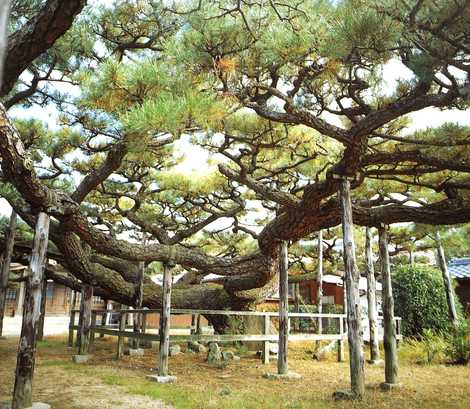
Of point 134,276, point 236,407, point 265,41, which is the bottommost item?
point 236,407

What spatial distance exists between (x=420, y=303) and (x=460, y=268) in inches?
294

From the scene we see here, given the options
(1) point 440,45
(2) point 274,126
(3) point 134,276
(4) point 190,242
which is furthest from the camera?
(4) point 190,242

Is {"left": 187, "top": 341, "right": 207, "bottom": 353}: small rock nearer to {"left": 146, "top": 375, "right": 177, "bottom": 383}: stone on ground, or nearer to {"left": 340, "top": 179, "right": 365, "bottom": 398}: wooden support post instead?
{"left": 146, "top": 375, "right": 177, "bottom": 383}: stone on ground

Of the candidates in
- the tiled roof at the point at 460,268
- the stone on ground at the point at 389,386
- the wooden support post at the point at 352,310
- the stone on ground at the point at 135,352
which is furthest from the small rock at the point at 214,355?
the tiled roof at the point at 460,268

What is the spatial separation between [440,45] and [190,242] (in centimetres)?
1199

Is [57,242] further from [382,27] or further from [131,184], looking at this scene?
[382,27]

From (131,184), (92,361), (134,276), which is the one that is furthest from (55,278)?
(92,361)

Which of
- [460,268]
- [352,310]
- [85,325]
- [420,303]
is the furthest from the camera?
[460,268]

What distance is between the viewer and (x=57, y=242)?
7465mm

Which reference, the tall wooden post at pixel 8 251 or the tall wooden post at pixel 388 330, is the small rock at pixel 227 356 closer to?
the tall wooden post at pixel 388 330

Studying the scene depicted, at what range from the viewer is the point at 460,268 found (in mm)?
16781

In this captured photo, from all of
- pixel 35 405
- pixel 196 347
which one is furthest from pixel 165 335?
pixel 196 347

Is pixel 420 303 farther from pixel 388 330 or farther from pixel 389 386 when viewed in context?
pixel 389 386

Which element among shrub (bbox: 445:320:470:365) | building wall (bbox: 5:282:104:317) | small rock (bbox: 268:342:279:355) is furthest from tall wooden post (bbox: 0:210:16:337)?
building wall (bbox: 5:282:104:317)
